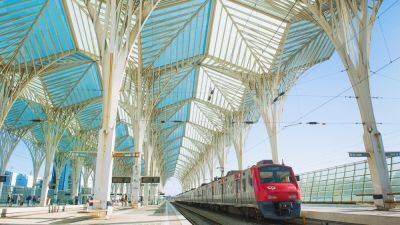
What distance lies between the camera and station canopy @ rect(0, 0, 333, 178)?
26.6 metres

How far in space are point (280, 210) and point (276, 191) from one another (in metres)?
0.95

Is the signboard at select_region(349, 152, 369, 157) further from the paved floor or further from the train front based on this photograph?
the paved floor

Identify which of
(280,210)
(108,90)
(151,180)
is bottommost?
(280,210)

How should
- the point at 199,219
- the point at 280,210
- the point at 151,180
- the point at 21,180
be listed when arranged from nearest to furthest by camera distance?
the point at 280,210, the point at 199,219, the point at 151,180, the point at 21,180

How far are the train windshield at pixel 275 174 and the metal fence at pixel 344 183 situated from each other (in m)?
6.78

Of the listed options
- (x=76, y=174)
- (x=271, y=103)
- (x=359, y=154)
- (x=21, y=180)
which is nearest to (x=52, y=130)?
(x=271, y=103)

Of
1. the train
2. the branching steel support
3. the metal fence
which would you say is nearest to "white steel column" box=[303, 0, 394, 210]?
the train

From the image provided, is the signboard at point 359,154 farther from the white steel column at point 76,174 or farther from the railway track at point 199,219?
the white steel column at point 76,174

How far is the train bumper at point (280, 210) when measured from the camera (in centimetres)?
1623

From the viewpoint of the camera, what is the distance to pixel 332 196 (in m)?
30.5

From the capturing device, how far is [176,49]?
3444 cm

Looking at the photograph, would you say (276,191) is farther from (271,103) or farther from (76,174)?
(76,174)

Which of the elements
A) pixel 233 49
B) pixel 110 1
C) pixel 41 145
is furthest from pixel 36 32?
pixel 41 145

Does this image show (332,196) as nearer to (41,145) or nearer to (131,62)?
(131,62)
